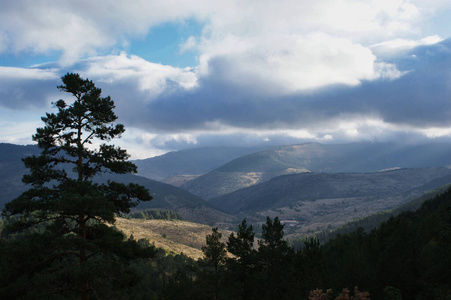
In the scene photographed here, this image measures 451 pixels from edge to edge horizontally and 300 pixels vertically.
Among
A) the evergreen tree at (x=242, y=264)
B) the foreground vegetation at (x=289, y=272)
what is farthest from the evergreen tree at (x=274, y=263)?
the evergreen tree at (x=242, y=264)

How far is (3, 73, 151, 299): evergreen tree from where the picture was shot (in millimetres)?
21547

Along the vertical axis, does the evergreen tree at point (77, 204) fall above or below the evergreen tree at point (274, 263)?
above

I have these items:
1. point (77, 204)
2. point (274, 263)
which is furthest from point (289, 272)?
point (77, 204)

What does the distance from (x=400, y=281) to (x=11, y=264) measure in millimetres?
61167

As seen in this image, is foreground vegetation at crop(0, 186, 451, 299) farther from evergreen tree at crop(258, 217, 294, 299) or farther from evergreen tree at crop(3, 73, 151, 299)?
evergreen tree at crop(3, 73, 151, 299)

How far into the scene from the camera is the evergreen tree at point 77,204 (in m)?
21.5

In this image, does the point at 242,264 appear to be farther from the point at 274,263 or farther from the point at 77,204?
the point at 77,204

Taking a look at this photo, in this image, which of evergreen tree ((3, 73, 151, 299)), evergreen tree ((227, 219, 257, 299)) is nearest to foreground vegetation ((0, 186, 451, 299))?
evergreen tree ((227, 219, 257, 299))

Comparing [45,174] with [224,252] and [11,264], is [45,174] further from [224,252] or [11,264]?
[224,252]

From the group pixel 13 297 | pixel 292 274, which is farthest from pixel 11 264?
pixel 292 274

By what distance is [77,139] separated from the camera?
83.1 feet

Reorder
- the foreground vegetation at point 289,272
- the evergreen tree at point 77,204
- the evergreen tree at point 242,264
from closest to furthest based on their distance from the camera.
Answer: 1. the evergreen tree at point 77,204
2. the foreground vegetation at point 289,272
3. the evergreen tree at point 242,264

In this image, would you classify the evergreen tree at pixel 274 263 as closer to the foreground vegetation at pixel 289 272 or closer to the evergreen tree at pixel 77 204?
the foreground vegetation at pixel 289 272

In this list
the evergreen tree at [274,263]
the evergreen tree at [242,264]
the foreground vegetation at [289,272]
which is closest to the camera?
the foreground vegetation at [289,272]
